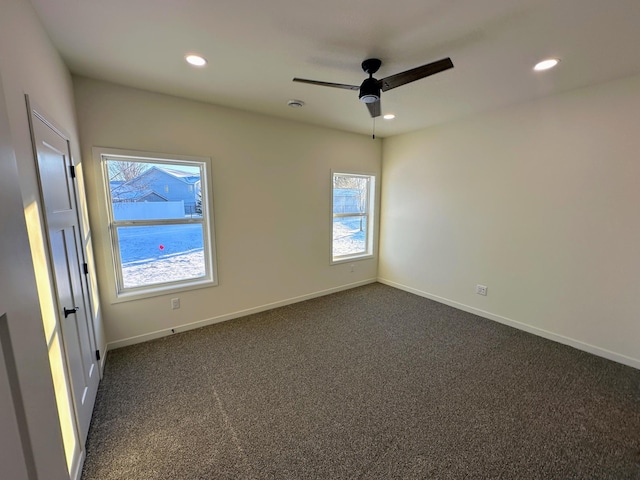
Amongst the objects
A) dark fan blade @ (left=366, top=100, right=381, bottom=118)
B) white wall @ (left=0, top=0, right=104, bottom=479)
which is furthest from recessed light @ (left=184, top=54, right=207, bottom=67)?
dark fan blade @ (left=366, top=100, right=381, bottom=118)

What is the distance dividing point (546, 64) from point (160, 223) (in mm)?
3850

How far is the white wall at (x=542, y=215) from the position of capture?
2.58 m

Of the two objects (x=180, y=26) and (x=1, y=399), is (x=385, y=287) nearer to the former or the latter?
(x=180, y=26)

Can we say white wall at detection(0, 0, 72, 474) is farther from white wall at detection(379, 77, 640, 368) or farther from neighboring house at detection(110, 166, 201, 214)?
white wall at detection(379, 77, 640, 368)

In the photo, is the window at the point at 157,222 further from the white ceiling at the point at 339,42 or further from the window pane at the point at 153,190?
the white ceiling at the point at 339,42

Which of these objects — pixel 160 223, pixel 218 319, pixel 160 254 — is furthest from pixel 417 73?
pixel 218 319

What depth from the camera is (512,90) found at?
9.02ft

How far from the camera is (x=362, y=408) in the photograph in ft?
6.81

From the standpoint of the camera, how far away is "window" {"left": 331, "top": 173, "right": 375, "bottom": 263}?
14.9ft

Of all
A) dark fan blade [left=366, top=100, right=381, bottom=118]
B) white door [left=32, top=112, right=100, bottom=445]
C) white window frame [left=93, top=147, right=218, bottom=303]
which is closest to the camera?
white door [left=32, top=112, right=100, bottom=445]

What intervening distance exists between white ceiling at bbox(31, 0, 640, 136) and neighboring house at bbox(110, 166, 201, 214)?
0.83 metres

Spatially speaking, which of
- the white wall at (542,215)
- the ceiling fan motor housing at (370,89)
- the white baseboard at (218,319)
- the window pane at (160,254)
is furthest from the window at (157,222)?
the white wall at (542,215)

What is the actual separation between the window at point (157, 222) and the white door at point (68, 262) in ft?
2.35

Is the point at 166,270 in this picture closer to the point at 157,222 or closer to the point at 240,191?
the point at 157,222
